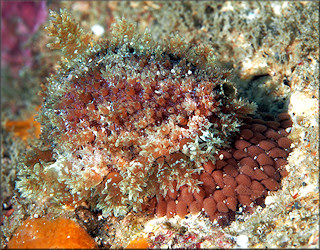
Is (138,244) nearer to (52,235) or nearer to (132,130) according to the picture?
(52,235)

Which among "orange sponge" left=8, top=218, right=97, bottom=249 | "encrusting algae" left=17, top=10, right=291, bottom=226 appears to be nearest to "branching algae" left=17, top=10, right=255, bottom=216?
"encrusting algae" left=17, top=10, right=291, bottom=226

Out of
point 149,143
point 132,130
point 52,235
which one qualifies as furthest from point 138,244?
point 132,130

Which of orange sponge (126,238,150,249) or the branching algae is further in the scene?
the branching algae

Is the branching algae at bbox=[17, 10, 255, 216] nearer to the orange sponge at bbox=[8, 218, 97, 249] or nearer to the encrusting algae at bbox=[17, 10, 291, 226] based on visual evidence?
the encrusting algae at bbox=[17, 10, 291, 226]

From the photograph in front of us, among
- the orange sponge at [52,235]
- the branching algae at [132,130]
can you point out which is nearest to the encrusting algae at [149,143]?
the branching algae at [132,130]

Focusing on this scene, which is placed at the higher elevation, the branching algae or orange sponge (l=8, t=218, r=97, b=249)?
the branching algae

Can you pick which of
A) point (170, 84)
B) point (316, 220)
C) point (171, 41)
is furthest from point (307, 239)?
point (171, 41)

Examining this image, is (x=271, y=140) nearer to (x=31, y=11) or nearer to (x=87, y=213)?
(x=87, y=213)
